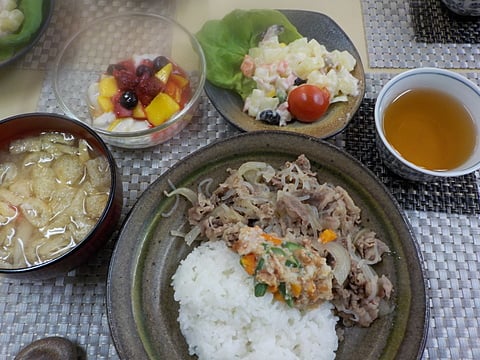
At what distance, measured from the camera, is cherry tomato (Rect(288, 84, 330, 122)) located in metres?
2.36

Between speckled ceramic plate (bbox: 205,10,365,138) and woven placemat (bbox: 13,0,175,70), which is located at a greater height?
woven placemat (bbox: 13,0,175,70)

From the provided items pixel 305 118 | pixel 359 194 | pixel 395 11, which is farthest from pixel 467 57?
pixel 359 194

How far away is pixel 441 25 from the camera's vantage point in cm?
284

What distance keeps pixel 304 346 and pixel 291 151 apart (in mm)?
847

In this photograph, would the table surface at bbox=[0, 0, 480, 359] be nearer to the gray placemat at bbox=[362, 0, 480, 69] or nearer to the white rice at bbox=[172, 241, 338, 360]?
the gray placemat at bbox=[362, 0, 480, 69]

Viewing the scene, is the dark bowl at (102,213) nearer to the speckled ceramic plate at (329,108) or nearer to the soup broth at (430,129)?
the speckled ceramic plate at (329,108)

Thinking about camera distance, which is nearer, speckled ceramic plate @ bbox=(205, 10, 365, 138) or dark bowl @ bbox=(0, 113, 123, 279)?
dark bowl @ bbox=(0, 113, 123, 279)

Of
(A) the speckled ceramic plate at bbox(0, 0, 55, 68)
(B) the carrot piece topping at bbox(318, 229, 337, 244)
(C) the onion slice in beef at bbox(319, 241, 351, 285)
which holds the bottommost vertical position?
(C) the onion slice in beef at bbox(319, 241, 351, 285)

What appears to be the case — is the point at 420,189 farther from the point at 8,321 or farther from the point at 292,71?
the point at 8,321

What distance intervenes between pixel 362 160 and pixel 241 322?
1060mm

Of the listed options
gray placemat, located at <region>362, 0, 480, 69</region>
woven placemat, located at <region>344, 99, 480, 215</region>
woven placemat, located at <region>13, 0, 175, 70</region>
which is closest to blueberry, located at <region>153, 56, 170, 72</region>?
woven placemat, located at <region>13, 0, 175, 70</region>

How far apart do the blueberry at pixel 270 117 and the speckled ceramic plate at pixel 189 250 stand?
28 cm

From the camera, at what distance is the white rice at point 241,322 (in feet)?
6.11

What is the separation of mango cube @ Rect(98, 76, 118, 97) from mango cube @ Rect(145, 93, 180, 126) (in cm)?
22
